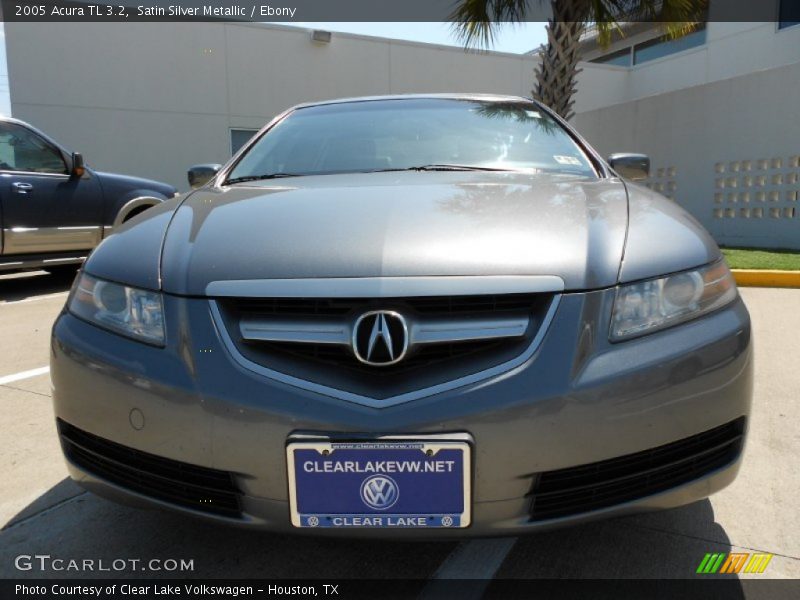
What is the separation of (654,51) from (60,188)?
1820 centimetres

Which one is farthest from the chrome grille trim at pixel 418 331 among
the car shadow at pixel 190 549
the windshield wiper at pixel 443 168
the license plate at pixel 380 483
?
the windshield wiper at pixel 443 168

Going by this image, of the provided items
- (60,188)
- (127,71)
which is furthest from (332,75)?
(60,188)

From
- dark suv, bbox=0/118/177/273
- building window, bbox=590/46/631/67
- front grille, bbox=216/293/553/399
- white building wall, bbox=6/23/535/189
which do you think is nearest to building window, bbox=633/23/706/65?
building window, bbox=590/46/631/67

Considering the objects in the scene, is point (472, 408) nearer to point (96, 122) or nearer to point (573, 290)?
point (573, 290)

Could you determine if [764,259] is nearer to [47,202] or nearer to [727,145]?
[727,145]

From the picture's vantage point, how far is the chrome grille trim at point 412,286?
130cm

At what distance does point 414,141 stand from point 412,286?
4.23ft

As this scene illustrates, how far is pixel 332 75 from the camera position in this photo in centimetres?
1450

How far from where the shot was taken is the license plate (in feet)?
4.03

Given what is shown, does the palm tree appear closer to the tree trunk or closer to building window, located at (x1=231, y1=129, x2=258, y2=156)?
the tree trunk

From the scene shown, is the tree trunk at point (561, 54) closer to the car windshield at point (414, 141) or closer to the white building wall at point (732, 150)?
the white building wall at point (732, 150)

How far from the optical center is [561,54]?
30.0ft

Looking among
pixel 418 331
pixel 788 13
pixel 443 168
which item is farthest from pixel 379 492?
pixel 788 13
